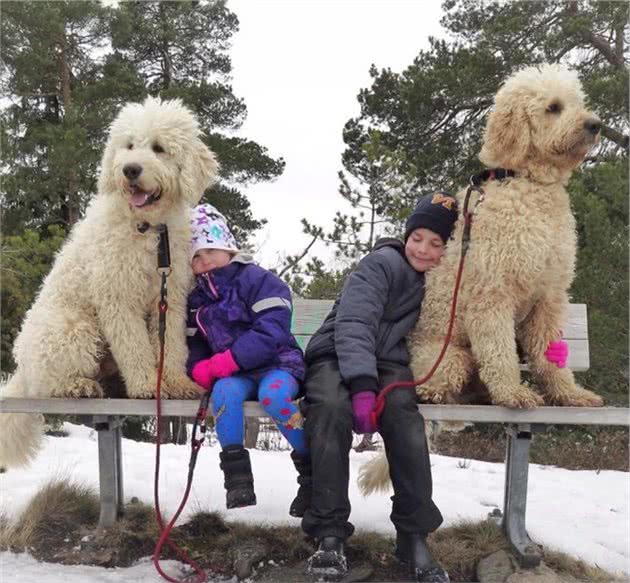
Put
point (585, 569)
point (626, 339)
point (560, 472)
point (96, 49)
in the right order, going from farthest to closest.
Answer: point (96, 49) → point (626, 339) → point (560, 472) → point (585, 569)

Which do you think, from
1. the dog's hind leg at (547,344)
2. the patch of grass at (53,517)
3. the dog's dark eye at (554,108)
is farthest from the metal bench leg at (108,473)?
the dog's dark eye at (554,108)

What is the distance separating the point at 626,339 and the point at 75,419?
6.49 m

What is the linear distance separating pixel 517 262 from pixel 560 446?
6.00 metres

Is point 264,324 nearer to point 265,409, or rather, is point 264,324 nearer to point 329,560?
point 265,409

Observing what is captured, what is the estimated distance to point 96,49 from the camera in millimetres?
13328

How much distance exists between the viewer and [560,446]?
8.35 metres

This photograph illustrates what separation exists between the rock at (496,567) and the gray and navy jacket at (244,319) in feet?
3.96

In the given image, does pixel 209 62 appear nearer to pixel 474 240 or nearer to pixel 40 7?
pixel 40 7

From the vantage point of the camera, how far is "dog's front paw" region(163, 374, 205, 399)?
3.22 meters

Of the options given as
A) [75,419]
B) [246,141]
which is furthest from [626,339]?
[246,141]

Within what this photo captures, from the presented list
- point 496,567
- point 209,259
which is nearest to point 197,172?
point 209,259

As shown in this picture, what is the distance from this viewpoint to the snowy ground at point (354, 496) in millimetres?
3236

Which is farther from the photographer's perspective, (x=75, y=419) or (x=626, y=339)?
(x=75, y=419)

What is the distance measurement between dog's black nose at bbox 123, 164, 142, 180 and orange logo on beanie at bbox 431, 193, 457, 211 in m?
1.38
